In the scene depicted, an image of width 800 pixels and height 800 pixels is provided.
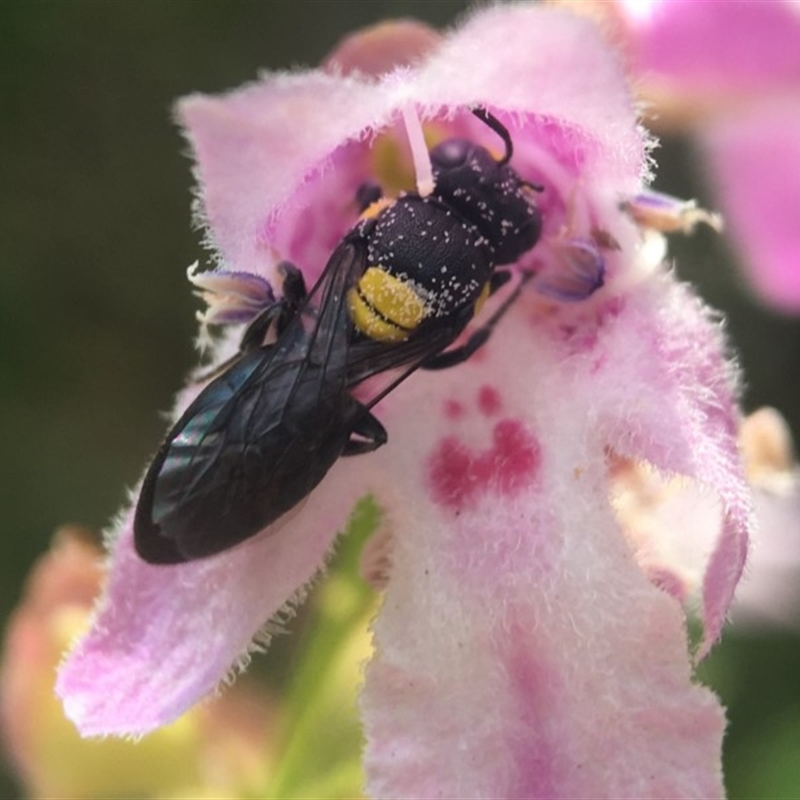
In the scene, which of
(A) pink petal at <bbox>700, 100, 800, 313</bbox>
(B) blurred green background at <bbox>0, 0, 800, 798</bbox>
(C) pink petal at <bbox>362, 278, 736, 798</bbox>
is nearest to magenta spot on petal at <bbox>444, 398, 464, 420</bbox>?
(C) pink petal at <bbox>362, 278, 736, 798</bbox>

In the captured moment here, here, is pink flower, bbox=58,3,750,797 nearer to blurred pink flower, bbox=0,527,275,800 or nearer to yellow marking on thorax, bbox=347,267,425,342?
yellow marking on thorax, bbox=347,267,425,342

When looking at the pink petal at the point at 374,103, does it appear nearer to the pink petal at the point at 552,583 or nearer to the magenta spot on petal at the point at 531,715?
the pink petal at the point at 552,583

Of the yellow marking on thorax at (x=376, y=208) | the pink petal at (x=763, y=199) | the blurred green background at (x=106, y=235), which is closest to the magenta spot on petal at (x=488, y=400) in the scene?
the yellow marking on thorax at (x=376, y=208)

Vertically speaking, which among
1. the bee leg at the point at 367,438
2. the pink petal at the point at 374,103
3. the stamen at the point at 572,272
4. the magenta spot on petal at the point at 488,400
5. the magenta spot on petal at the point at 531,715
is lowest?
the magenta spot on petal at the point at 531,715

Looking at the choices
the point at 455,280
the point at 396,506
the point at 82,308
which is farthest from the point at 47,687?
the point at 82,308

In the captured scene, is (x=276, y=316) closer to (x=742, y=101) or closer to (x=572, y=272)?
(x=572, y=272)

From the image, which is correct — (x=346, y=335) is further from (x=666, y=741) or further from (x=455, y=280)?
(x=666, y=741)
